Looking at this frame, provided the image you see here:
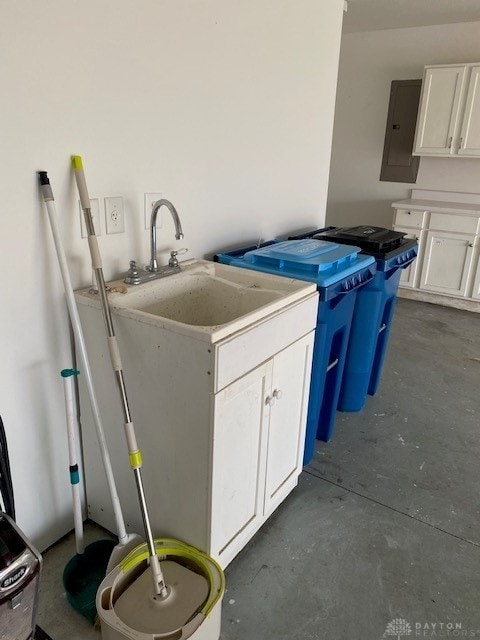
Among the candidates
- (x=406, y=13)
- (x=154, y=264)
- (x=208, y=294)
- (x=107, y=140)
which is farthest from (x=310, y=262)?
(x=406, y=13)

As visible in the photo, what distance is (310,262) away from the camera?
190cm

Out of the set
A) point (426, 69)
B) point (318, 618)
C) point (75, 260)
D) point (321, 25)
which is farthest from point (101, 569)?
point (426, 69)

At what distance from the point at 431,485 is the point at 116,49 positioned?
212 centimetres

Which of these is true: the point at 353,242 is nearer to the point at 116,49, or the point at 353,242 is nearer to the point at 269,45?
the point at 269,45

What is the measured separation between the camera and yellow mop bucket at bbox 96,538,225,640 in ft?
4.00

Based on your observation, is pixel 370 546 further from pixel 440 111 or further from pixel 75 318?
pixel 440 111

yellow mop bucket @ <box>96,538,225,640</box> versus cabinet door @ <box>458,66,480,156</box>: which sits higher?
cabinet door @ <box>458,66,480,156</box>

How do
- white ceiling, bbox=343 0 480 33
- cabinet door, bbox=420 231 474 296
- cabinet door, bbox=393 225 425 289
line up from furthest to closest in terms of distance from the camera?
cabinet door, bbox=393 225 425 289
cabinet door, bbox=420 231 474 296
white ceiling, bbox=343 0 480 33

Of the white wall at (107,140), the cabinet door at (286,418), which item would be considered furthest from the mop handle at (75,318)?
the cabinet door at (286,418)

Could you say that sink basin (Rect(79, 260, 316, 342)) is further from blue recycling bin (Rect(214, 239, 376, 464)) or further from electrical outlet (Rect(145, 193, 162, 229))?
electrical outlet (Rect(145, 193, 162, 229))

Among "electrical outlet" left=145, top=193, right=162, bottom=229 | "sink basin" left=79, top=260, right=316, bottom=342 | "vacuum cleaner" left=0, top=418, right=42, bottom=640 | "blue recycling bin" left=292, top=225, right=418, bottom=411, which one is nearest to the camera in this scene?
"vacuum cleaner" left=0, top=418, right=42, bottom=640

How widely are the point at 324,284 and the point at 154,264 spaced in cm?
65

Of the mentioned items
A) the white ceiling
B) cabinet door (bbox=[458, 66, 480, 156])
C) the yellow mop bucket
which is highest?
the white ceiling

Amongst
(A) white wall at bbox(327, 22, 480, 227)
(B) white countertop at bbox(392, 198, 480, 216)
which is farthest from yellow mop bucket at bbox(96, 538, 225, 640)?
(A) white wall at bbox(327, 22, 480, 227)
